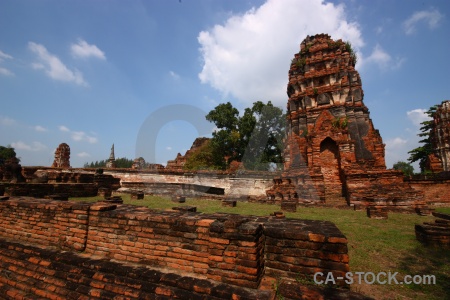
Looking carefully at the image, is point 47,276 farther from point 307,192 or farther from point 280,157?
point 280,157

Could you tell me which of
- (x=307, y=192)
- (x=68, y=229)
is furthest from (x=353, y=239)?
(x=307, y=192)

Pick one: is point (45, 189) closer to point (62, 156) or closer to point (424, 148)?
point (62, 156)

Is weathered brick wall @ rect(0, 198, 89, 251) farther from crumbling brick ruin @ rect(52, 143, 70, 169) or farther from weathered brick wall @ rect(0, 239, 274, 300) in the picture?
crumbling brick ruin @ rect(52, 143, 70, 169)

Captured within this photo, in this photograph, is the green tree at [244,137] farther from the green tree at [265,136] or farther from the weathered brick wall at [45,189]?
the weathered brick wall at [45,189]

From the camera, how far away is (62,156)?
23.3 meters

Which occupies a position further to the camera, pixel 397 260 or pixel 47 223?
pixel 397 260

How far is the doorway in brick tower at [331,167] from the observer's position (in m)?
13.7

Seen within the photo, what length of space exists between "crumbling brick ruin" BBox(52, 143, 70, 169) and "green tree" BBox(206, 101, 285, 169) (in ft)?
51.0

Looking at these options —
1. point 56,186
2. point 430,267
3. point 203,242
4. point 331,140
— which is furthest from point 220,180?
point 203,242

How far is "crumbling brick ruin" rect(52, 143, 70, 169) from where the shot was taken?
23.0 metres

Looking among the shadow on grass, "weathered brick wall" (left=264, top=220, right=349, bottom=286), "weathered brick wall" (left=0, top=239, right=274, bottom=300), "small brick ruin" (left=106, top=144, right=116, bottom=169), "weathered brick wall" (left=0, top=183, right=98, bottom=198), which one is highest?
"small brick ruin" (left=106, top=144, right=116, bottom=169)

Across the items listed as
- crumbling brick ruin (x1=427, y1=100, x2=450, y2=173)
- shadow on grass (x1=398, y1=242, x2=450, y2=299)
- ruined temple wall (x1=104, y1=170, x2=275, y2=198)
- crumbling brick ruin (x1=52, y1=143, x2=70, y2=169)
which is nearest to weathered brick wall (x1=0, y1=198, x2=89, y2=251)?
shadow on grass (x1=398, y1=242, x2=450, y2=299)

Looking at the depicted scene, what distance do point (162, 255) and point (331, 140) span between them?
14016 millimetres

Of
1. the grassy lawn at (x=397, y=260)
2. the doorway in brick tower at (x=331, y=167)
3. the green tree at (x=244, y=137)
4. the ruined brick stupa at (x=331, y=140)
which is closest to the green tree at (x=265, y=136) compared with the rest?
the green tree at (x=244, y=137)
